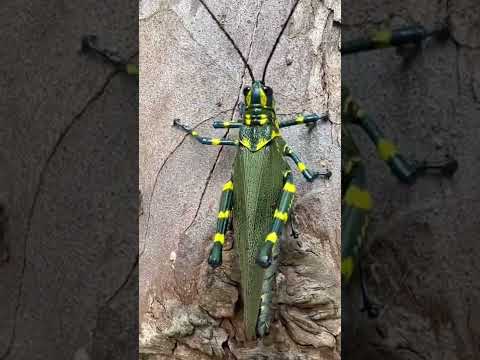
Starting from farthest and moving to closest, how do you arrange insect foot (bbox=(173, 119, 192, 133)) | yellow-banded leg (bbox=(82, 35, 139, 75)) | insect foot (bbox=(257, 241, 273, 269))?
yellow-banded leg (bbox=(82, 35, 139, 75)) → insect foot (bbox=(173, 119, 192, 133)) → insect foot (bbox=(257, 241, 273, 269))

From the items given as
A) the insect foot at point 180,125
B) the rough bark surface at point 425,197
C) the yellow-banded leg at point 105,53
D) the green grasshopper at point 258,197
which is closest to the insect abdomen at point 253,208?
the green grasshopper at point 258,197

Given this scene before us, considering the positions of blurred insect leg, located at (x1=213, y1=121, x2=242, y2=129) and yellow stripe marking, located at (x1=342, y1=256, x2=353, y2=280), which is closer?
blurred insect leg, located at (x1=213, y1=121, x2=242, y2=129)

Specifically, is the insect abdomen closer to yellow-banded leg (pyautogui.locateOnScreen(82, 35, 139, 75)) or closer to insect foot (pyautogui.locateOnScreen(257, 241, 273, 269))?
insect foot (pyautogui.locateOnScreen(257, 241, 273, 269))

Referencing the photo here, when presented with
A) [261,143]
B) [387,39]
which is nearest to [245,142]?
[261,143]

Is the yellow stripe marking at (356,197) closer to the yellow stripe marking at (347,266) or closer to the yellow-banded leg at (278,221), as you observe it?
the yellow stripe marking at (347,266)

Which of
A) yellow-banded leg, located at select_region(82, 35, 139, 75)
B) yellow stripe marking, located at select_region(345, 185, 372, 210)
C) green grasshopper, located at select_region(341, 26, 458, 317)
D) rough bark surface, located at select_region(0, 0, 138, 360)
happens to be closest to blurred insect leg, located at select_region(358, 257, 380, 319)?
green grasshopper, located at select_region(341, 26, 458, 317)

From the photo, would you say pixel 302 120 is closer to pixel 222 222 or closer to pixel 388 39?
pixel 222 222
